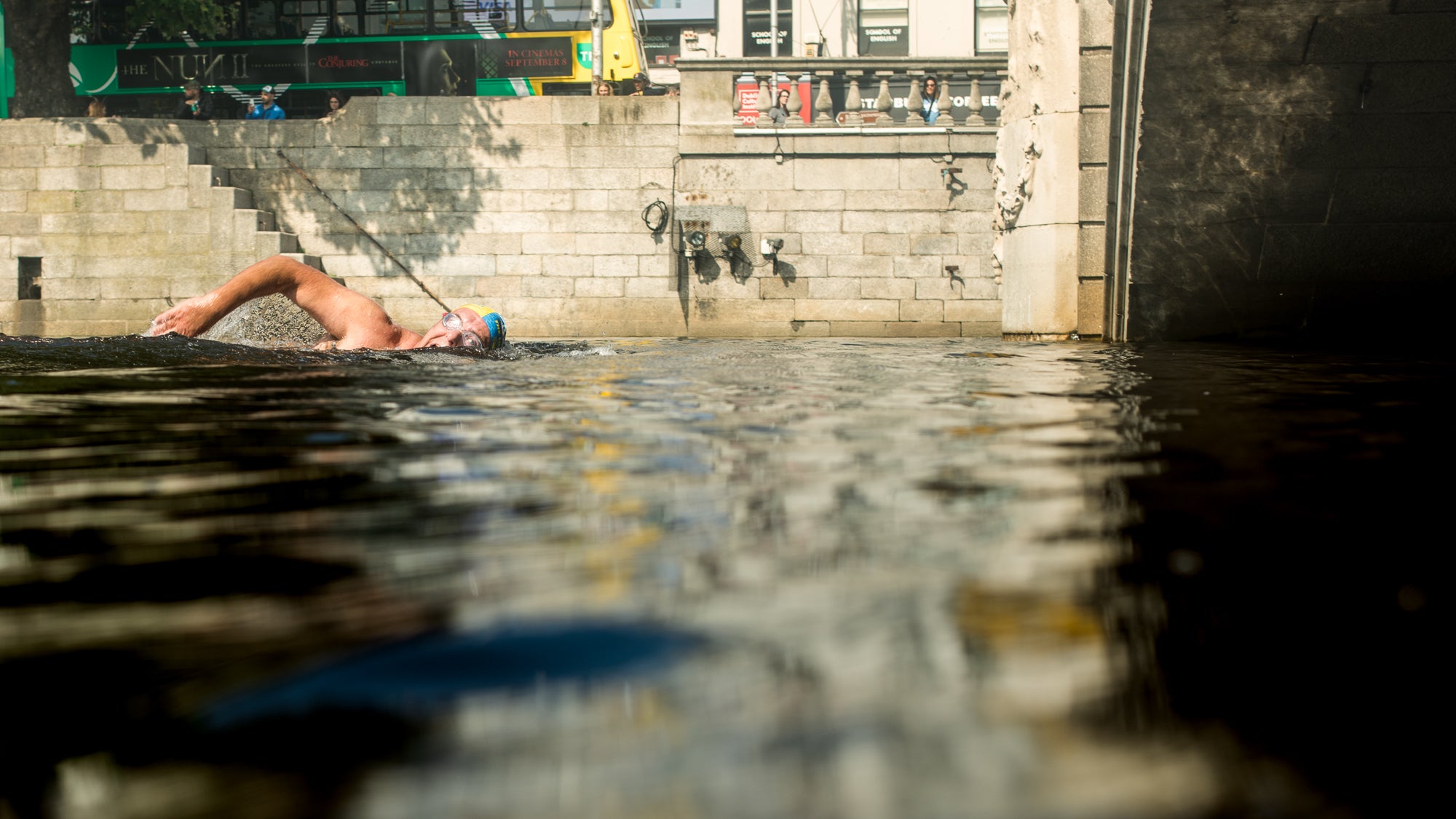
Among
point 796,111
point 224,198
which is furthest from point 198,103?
point 796,111

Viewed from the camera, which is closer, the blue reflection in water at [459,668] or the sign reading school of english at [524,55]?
the blue reflection in water at [459,668]

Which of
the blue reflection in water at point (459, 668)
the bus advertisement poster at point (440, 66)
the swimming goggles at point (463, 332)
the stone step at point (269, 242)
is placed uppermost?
Answer: the bus advertisement poster at point (440, 66)

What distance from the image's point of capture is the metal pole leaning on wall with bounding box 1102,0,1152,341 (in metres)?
8.00

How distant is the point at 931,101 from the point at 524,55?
821 centimetres

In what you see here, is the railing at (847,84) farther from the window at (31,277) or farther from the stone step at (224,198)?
the window at (31,277)

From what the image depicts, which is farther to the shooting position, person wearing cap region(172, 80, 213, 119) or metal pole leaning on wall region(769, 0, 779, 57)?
metal pole leaning on wall region(769, 0, 779, 57)

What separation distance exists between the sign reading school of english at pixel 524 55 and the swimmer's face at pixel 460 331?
13.2 meters

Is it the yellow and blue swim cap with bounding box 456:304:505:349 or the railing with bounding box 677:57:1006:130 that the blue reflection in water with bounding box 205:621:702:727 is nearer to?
the yellow and blue swim cap with bounding box 456:304:505:349

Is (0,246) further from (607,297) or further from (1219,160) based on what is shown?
(1219,160)

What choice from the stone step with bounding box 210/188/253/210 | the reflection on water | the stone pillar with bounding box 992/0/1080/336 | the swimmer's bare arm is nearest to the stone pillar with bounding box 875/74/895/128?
the stone pillar with bounding box 992/0/1080/336

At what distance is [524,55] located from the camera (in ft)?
63.8

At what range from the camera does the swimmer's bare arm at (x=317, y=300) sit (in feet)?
21.9

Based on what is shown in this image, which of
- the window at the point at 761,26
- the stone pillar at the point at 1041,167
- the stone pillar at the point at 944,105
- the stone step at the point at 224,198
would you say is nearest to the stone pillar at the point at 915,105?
the stone pillar at the point at 944,105

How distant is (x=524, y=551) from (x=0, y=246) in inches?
666
